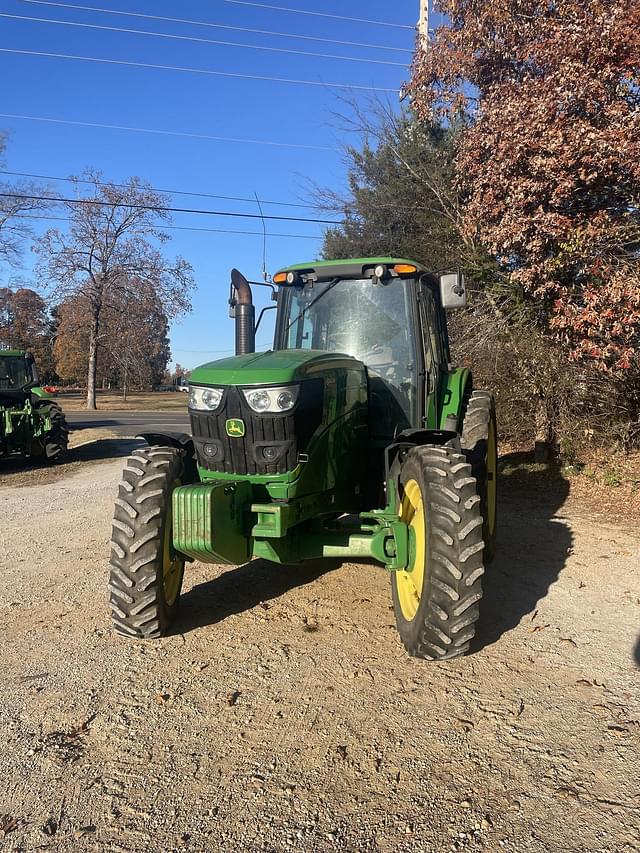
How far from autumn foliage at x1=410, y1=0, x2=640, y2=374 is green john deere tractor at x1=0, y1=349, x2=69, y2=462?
853cm

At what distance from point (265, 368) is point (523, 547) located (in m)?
3.62

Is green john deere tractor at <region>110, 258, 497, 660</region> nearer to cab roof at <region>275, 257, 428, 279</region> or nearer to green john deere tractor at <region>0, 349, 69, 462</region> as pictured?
cab roof at <region>275, 257, 428, 279</region>

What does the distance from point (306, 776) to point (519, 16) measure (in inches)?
372

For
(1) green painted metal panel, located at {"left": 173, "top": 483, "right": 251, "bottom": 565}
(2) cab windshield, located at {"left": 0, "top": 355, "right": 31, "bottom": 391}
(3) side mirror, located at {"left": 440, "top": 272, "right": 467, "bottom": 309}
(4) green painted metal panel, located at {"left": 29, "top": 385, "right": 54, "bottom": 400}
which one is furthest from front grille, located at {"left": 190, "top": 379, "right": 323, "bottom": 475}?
(2) cab windshield, located at {"left": 0, "top": 355, "right": 31, "bottom": 391}

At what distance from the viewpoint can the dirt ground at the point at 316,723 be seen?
7.70 ft

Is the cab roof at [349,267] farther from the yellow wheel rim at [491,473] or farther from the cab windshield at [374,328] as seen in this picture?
the yellow wheel rim at [491,473]

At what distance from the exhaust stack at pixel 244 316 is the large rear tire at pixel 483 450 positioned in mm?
1963

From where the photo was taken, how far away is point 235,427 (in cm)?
378

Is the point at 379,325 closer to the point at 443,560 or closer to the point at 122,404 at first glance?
the point at 443,560

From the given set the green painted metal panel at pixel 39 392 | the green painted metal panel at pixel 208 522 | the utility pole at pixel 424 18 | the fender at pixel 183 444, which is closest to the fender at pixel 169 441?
the fender at pixel 183 444

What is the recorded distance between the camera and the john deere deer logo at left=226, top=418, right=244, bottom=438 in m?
3.76

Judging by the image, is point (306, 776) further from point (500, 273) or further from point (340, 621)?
point (500, 273)

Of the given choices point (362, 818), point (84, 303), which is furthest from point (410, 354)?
point (84, 303)

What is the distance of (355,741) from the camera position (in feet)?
9.46
